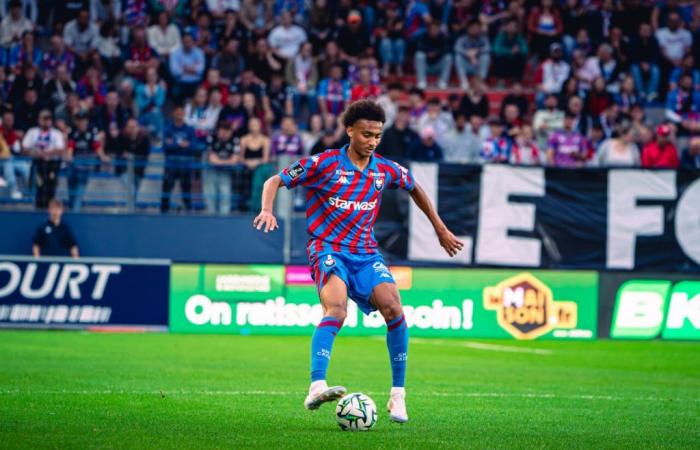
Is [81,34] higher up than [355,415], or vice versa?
[81,34]

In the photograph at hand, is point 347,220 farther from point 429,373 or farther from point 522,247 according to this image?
point 522,247

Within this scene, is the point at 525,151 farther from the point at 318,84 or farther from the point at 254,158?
the point at 254,158

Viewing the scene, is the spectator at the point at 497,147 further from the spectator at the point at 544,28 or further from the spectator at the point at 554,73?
the spectator at the point at 544,28

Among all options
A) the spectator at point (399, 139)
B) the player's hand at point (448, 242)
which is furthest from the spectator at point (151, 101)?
the player's hand at point (448, 242)

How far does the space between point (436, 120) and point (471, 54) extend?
348cm

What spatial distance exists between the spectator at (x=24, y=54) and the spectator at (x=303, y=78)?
5002mm

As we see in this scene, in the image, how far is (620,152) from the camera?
21.8m

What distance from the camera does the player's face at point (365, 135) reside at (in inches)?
341

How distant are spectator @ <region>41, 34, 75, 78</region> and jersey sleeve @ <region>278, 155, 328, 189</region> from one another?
52.3 ft

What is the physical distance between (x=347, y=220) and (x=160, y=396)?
7.90 feet

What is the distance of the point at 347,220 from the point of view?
347 inches

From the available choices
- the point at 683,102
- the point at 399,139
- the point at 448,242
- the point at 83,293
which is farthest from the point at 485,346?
the point at 448,242

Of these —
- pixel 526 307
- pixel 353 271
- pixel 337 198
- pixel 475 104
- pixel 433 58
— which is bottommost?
pixel 526 307

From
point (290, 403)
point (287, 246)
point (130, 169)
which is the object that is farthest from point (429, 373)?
point (130, 169)
